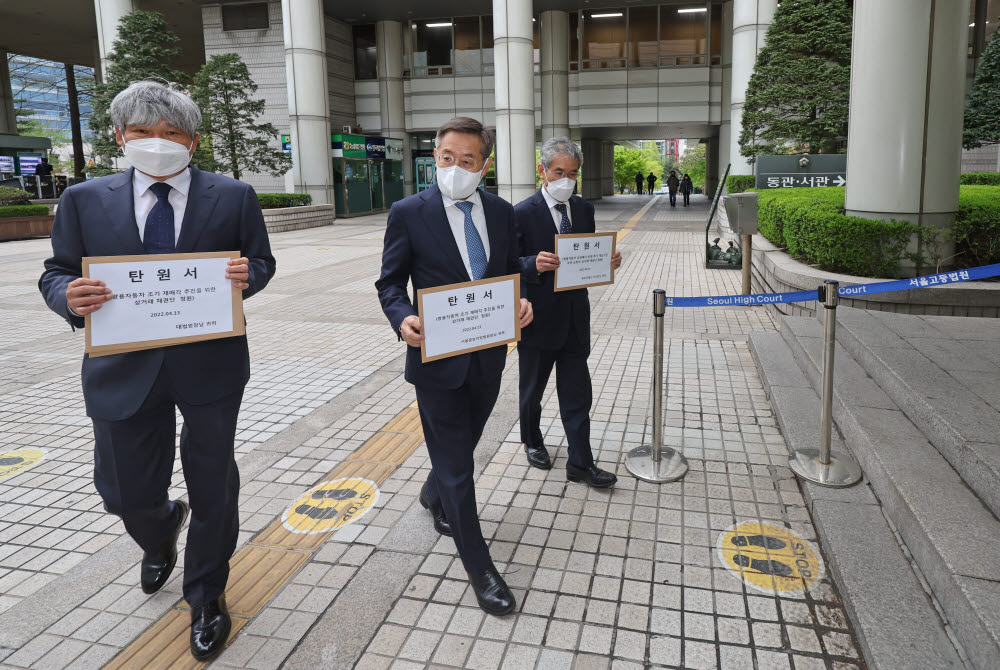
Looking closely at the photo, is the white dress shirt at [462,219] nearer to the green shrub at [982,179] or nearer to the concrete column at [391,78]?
the green shrub at [982,179]

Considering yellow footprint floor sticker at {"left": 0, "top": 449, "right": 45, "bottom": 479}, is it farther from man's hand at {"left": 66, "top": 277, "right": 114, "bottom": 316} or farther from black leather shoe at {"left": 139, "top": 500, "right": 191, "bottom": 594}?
man's hand at {"left": 66, "top": 277, "right": 114, "bottom": 316}

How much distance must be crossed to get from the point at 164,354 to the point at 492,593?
1599 mm

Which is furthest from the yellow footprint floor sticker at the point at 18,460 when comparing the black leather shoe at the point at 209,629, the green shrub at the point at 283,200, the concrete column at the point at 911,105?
the green shrub at the point at 283,200

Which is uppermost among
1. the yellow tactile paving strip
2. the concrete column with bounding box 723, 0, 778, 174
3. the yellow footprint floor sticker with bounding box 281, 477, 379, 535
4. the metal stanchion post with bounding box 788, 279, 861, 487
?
the concrete column with bounding box 723, 0, 778, 174

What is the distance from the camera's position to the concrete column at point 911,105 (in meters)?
6.66

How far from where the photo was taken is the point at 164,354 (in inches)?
105

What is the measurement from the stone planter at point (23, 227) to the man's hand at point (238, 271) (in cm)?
2375

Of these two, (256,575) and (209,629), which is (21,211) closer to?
(256,575)

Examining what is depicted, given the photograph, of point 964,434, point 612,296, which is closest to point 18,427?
point 964,434

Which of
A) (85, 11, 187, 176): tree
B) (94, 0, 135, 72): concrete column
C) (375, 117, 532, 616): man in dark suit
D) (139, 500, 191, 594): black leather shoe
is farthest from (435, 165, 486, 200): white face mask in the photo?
(94, 0, 135, 72): concrete column

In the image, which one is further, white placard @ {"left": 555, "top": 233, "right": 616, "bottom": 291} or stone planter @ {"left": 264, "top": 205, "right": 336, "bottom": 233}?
stone planter @ {"left": 264, "top": 205, "right": 336, "bottom": 233}

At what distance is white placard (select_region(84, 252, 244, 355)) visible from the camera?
2.51m

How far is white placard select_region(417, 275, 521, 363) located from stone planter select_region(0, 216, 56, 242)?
2403cm

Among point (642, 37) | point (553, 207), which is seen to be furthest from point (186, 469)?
point (642, 37)
